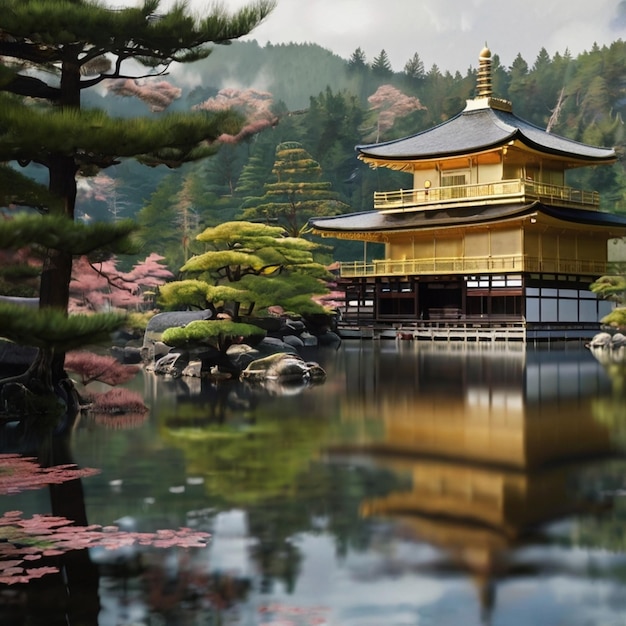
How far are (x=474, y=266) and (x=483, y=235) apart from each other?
1651 mm

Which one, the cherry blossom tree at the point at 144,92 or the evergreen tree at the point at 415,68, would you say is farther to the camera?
the evergreen tree at the point at 415,68

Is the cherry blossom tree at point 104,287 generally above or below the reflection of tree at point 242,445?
above

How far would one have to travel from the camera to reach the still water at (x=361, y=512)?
4.38 meters

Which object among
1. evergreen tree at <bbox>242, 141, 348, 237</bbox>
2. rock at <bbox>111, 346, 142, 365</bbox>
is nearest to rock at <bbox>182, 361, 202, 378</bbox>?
rock at <bbox>111, 346, 142, 365</bbox>

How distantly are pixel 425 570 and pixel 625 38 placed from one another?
93.4m

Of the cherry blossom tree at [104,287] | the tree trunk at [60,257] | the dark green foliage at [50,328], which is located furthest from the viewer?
the cherry blossom tree at [104,287]

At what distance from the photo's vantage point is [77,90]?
12062 millimetres

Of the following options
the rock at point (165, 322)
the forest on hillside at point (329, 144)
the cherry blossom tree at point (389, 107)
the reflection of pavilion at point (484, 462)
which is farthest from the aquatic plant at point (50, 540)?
the cherry blossom tree at point (389, 107)

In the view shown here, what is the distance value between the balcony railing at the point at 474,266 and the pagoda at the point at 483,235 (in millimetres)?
52

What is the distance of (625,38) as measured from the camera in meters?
87.7

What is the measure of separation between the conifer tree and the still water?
9.98 ft

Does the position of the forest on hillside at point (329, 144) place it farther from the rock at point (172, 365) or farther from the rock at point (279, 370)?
the rock at point (279, 370)

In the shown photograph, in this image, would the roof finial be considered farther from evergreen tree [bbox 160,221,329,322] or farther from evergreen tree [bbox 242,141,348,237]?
evergreen tree [bbox 160,221,329,322]

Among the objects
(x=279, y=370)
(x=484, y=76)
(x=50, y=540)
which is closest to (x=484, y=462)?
(x=50, y=540)
